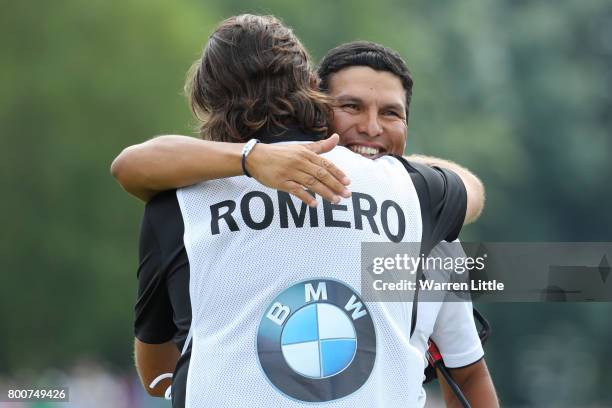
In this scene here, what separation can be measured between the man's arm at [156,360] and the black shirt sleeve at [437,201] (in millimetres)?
777

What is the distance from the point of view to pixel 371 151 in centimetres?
404

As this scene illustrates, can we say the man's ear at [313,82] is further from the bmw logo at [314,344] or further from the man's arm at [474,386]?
the man's arm at [474,386]

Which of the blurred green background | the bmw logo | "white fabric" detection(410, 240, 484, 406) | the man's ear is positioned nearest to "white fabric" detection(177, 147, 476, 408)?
the bmw logo

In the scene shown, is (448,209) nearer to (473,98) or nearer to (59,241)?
(59,241)

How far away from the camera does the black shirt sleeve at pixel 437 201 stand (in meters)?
3.39

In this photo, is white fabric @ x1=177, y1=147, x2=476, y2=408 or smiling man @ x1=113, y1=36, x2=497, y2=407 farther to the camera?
smiling man @ x1=113, y1=36, x2=497, y2=407

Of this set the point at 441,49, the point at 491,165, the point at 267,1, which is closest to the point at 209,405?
the point at 267,1

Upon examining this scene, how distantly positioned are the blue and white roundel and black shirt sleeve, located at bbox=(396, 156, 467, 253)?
1.23ft

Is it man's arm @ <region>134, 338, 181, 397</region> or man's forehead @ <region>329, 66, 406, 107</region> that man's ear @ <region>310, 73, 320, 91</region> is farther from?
man's arm @ <region>134, 338, 181, 397</region>

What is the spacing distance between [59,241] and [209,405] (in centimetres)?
1788

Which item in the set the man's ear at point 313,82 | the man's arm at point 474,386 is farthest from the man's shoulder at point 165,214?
the man's arm at point 474,386

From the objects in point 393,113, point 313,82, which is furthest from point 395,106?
point 313,82

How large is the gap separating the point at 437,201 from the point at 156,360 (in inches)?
35.5

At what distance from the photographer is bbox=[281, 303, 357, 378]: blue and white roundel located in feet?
10.2
